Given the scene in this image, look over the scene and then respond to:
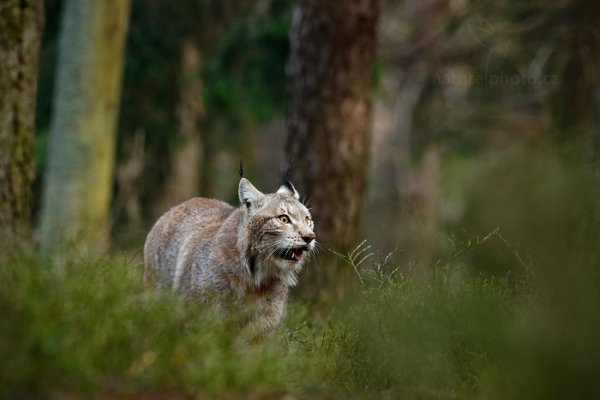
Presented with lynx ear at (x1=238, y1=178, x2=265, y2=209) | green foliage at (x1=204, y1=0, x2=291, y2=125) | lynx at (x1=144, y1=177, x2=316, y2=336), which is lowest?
lynx at (x1=144, y1=177, x2=316, y2=336)

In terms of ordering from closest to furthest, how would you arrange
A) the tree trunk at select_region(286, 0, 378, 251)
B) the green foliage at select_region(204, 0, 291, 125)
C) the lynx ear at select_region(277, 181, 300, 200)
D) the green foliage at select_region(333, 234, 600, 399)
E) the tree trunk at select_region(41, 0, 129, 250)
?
the green foliage at select_region(333, 234, 600, 399) < the lynx ear at select_region(277, 181, 300, 200) < the tree trunk at select_region(286, 0, 378, 251) < the tree trunk at select_region(41, 0, 129, 250) < the green foliage at select_region(204, 0, 291, 125)

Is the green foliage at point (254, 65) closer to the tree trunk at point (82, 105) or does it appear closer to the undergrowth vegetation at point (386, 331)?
the tree trunk at point (82, 105)

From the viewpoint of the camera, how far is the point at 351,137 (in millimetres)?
10234

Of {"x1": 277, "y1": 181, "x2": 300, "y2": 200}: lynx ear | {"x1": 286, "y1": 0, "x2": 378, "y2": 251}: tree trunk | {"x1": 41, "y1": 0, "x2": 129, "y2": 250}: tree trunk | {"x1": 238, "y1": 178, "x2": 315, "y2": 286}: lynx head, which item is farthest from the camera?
{"x1": 41, "y1": 0, "x2": 129, "y2": 250}: tree trunk

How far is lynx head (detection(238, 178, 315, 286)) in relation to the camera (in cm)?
701

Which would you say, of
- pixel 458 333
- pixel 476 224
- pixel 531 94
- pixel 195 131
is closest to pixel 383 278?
pixel 458 333

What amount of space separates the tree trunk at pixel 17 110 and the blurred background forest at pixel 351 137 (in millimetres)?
15

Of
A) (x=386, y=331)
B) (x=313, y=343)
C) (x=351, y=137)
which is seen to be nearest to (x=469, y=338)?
(x=386, y=331)

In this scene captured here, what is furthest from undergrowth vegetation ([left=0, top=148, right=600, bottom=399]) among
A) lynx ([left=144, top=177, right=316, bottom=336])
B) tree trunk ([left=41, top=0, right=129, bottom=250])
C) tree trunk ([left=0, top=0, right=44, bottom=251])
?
tree trunk ([left=41, top=0, right=129, bottom=250])

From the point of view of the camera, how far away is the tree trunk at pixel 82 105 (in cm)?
1154

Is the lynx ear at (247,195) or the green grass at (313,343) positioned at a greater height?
the lynx ear at (247,195)

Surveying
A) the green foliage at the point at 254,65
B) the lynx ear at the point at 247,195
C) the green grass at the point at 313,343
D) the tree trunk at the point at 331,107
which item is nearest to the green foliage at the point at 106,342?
the green grass at the point at 313,343

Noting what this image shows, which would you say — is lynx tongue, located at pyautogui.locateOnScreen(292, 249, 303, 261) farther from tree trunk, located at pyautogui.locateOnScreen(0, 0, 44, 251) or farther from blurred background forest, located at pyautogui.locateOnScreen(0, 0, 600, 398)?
tree trunk, located at pyautogui.locateOnScreen(0, 0, 44, 251)

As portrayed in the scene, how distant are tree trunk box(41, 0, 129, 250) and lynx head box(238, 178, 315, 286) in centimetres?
470
